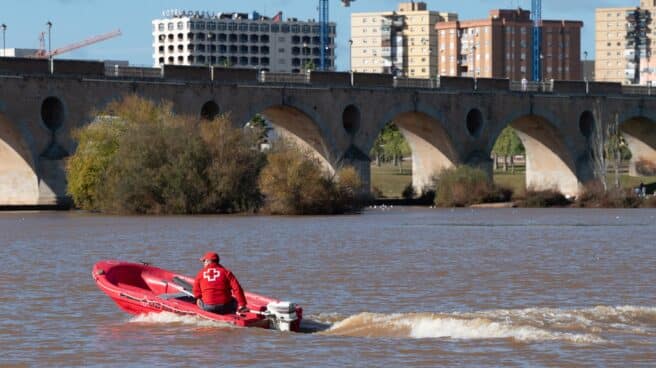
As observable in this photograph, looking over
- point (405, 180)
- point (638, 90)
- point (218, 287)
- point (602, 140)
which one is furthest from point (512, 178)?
point (218, 287)

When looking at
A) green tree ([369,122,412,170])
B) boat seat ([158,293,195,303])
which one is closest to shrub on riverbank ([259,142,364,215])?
boat seat ([158,293,195,303])

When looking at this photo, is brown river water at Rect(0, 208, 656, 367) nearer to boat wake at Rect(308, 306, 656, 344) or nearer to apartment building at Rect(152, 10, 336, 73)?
boat wake at Rect(308, 306, 656, 344)

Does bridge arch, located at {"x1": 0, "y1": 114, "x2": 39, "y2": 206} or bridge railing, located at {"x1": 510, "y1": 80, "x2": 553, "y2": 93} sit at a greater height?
bridge railing, located at {"x1": 510, "y1": 80, "x2": 553, "y2": 93}

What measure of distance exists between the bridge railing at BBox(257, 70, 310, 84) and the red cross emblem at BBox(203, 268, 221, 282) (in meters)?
48.1

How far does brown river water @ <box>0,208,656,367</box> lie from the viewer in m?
20.7

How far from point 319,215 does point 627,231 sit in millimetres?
14116

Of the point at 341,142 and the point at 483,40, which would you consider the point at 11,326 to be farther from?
the point at 483,40

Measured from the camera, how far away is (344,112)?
75562 millimetres

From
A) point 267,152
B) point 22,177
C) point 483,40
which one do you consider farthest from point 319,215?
point 483,40

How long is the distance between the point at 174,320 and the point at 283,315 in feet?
7.05

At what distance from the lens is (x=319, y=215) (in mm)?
56812

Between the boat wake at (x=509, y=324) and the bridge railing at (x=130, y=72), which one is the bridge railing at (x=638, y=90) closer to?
the bridge railing at (x=130, y=72)

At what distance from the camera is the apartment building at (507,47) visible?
18325cm

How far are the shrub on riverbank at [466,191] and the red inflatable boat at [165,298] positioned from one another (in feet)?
A: 144
